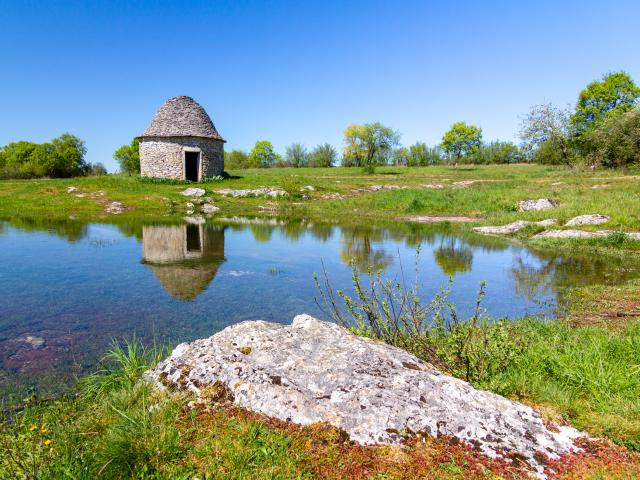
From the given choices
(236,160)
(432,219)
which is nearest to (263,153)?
(236,160)

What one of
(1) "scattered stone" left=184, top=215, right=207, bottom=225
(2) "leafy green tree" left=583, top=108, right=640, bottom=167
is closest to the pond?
(1) "scattered stone" left=184, top=215, right=207, bottom=225

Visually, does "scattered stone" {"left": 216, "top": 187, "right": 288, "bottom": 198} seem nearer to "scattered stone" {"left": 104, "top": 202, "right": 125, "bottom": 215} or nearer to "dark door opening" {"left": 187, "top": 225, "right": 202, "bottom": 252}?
"scattered stone" {"left": 104, "top": 202, "right": 125, "bottom": 215}

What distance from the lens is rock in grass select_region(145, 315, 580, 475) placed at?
3211 millimetres

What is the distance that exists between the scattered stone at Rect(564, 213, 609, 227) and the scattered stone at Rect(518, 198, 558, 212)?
373cm

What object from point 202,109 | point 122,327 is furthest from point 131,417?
point 202,109

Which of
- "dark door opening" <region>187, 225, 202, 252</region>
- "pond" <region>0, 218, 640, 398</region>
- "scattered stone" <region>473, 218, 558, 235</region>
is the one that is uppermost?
"scattered stone" <region>473, 218, 558, 235</region>

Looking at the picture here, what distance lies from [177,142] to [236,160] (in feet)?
235

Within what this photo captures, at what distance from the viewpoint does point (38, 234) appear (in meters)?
18.6

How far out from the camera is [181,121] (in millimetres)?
37750

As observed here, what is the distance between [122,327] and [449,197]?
27793mm

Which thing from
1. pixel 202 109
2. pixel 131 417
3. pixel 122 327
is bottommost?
pixel 122 327

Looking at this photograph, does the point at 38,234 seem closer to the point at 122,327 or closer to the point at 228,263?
the point at 228,263

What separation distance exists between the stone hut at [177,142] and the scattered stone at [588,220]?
1220 inches

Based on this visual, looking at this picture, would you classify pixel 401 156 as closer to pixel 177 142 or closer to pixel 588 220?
pixel 177 142
